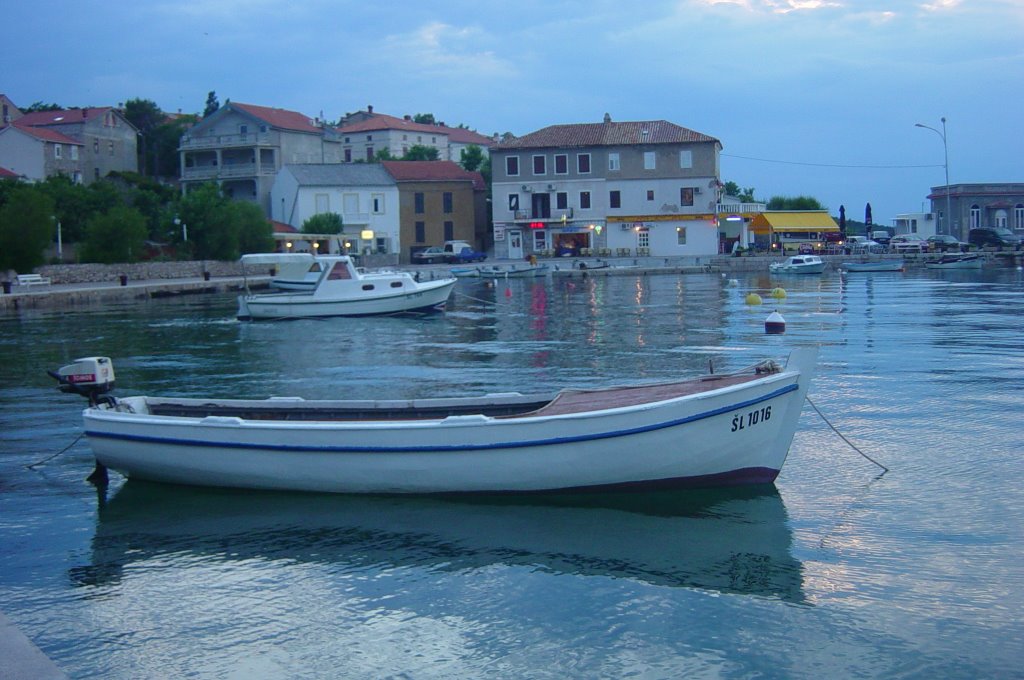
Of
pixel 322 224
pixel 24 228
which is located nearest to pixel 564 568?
pixel 24 228

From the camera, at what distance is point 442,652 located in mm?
7293

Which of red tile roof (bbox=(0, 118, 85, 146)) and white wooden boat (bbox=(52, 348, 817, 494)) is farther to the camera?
red tile roof (bbox=(0, 118, 85, 146))

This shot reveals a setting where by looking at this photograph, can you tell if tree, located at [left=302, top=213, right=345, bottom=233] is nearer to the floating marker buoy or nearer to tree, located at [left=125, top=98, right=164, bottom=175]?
tree, located at [left=125, top=98, right=164, bottom=175]

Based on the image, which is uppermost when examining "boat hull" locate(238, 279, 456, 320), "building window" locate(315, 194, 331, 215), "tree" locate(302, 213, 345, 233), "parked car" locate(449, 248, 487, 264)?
"building window" locate(315, 194, 331, 215)

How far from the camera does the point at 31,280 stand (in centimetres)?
4688

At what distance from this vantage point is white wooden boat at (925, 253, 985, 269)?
61.0 meters

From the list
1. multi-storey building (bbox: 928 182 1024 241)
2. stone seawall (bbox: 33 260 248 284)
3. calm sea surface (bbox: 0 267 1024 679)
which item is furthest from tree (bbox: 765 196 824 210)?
calm sea surface (bbox: 0 267 1024 679)

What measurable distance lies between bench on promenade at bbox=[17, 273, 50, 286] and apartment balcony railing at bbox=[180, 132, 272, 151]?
30.2 m

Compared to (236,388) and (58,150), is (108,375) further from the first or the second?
(58,150)

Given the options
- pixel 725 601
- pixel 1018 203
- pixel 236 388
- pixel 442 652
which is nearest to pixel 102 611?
pixel 442 652

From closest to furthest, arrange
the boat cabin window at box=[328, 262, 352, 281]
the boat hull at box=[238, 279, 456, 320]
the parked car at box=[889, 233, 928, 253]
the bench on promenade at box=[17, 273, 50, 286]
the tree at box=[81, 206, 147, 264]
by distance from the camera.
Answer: the boat hull at box=[238, 279, 456, 320], the boat cabin window at box=[328, 262, 352, 281], the bench on promenade at box=[17, 273, 50, 286], the tree at box=[81, 206, 147, 264], the parked car at box=[889, 233, 928, 253]

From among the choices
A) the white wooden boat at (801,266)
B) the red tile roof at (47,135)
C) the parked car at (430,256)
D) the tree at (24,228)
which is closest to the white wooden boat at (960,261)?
the white wooden boat at (801,266)

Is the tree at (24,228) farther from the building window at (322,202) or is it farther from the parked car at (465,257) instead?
the parked car at (465,257)

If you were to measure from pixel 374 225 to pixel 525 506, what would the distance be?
65788 millimetres
